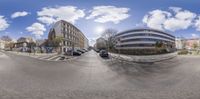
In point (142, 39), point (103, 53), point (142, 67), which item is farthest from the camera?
point (103, 53)

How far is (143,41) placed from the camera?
124cm

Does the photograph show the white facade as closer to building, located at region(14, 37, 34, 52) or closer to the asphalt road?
the asphalt road

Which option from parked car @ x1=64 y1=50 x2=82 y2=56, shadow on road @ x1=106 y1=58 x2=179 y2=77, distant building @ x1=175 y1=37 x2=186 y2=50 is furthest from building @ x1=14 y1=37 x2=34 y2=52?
distant building @ x1=175 y1=37 x2=186 y2=50

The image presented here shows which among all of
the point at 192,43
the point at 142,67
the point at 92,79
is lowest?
the point at 92,79

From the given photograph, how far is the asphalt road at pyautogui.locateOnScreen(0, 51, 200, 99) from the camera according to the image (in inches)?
56.6

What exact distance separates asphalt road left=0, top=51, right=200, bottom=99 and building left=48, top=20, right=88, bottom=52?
0.49 feet

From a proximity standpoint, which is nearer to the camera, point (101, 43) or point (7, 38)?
point (7, 38)

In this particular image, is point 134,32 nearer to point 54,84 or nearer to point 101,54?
point 101,54

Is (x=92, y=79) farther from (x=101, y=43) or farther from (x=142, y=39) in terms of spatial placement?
(x=142, y=39)

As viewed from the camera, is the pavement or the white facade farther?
the pavement

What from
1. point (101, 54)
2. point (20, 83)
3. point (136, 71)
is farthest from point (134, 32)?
point (20, 83)

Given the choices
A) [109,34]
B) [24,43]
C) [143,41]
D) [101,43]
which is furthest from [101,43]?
[24,43]

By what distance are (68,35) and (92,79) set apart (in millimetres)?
375

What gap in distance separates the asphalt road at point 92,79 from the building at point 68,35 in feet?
0.49
